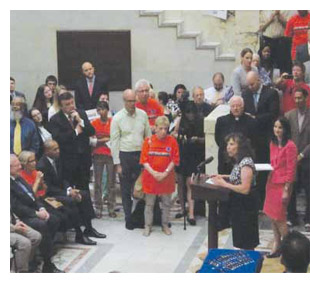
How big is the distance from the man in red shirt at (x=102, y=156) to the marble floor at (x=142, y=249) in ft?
0.82

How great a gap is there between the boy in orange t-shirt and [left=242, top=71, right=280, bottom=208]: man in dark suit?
0.81 metres

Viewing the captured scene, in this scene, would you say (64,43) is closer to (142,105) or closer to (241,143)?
(142,105)

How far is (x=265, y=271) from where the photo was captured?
6918mm

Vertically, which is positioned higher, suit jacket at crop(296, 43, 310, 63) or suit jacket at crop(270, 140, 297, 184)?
suit jacket at crop(296, 43, 310, 63)

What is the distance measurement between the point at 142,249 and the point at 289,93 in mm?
2114

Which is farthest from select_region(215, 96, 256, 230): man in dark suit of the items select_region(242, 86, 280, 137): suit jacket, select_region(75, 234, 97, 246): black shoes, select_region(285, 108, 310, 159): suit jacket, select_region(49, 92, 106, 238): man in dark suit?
select_region(75, 234, 97, 246): black shoes

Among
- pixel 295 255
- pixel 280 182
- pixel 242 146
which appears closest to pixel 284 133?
pixel 280 182

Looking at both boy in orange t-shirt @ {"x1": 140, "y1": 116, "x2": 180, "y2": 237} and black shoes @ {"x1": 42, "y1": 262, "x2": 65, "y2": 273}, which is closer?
black shoes @ {"x1": 42, "y1": 262, "x2": 65, "y2": 273}

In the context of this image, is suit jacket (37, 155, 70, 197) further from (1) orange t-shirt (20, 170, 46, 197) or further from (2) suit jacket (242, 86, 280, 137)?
(2) suit jacket (242, 86, 280, 137)

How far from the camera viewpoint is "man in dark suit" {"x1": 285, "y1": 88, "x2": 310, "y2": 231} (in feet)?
25.1

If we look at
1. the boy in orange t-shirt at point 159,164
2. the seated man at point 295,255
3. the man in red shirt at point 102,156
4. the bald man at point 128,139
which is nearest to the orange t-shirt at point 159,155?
the boy in orange t-shirt at point 159,164

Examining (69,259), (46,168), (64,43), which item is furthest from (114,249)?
(64,43)

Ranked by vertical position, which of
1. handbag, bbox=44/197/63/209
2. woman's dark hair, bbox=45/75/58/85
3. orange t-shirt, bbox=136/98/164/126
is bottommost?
handbag, bbox=44/197/63/209

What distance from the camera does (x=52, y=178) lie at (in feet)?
25.0
